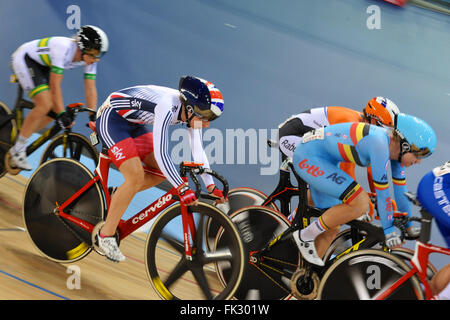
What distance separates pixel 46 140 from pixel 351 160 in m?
2.33

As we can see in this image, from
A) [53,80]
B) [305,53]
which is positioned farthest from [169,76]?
[53,80]

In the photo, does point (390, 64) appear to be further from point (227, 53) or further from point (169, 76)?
point (169, 76)

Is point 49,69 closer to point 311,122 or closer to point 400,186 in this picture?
point 311,122

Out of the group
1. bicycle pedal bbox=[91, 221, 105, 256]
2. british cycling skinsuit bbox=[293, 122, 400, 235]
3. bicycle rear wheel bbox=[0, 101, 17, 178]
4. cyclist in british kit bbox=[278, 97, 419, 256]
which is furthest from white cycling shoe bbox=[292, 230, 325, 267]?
bicycle rear wheel bbox=[0, 101, 17, 178]

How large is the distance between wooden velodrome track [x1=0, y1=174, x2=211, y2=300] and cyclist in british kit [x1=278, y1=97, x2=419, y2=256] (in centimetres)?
121

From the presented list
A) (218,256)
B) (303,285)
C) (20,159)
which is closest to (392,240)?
(303,285)

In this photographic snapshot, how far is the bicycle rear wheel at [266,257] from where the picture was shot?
3.54 m

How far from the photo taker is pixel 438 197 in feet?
9.28

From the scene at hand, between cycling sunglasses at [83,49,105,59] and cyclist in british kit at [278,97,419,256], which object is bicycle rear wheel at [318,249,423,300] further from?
cycling sunglasses at [83,49,105,59]

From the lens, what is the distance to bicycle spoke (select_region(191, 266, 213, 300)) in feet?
10.3

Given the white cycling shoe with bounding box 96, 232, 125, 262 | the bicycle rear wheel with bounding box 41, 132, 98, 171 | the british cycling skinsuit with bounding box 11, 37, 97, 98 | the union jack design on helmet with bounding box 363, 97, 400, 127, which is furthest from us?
the british cycling skinsuit with bounding box 11, 37, 97, 98

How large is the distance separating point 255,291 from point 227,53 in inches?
130

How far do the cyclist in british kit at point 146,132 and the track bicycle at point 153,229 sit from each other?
93 mm

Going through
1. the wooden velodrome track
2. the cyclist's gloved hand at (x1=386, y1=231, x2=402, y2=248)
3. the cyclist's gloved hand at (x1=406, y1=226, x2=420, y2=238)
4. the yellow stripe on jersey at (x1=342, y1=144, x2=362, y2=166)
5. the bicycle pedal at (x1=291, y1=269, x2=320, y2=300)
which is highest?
the yellow stripe on jersey at (x1=342, y1=144, x2=362, y2=166)
